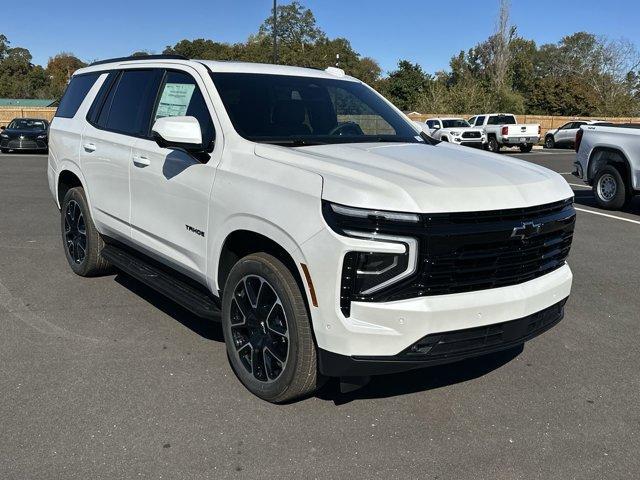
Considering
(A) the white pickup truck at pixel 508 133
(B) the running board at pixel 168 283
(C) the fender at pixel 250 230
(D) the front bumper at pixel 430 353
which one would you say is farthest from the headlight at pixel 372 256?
(A) the white pickup truck at pixel 508 133

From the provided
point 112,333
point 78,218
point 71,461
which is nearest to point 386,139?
point 112,333

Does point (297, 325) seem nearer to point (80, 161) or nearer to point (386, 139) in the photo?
point (386, 139)

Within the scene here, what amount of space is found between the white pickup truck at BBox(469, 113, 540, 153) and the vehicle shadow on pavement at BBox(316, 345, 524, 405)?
2661 centimetres

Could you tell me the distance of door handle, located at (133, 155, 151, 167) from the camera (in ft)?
14.4

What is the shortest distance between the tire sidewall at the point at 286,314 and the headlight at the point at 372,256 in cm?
38

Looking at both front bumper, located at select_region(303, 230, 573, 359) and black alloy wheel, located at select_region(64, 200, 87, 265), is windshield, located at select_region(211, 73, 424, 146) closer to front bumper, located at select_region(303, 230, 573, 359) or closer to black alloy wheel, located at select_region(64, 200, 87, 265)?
front bumper, located at select_region(303, 230, 573, 359)

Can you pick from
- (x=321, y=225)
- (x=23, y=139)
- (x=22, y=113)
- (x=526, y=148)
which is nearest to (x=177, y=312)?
(x=321, y=225)

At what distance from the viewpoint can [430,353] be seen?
3.03 metres

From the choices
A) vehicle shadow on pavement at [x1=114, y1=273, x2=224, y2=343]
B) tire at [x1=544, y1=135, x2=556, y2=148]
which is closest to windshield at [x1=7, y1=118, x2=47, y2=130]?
vehicle shadow on pavement at [x1=114, y1=273, x2=224, y2=343]

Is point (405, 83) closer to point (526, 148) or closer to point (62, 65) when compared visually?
point (526, 148)

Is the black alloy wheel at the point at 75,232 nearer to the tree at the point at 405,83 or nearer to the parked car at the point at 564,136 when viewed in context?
the parked car at the point at 564,136

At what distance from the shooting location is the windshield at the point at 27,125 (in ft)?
76.0

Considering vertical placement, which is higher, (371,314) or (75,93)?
(75,93)

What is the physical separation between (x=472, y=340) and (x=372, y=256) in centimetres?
71
